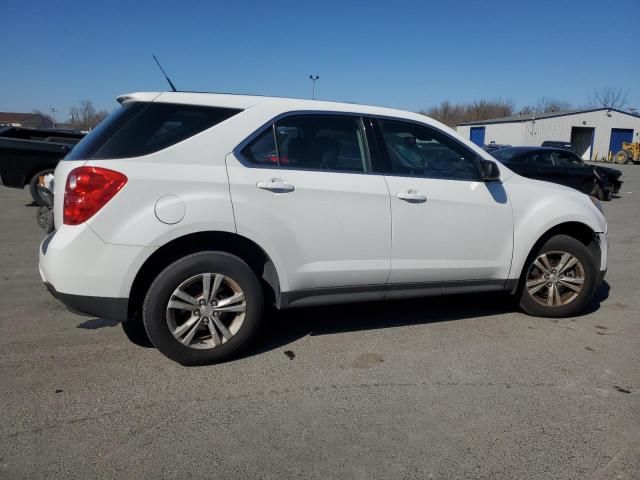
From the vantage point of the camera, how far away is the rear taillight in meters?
2.89

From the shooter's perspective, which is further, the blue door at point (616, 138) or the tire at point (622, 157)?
the blue door at point (616, 138)

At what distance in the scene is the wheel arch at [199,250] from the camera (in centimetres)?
314

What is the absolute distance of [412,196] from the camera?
3.58 meters

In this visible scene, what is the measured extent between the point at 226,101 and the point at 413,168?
4.93ft

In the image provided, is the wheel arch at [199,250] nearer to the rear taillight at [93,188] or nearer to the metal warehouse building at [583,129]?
the rear taillight at [93,188]

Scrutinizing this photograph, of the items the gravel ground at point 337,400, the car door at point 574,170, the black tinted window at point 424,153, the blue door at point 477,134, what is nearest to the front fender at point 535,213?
the black tinted window at point 424,153

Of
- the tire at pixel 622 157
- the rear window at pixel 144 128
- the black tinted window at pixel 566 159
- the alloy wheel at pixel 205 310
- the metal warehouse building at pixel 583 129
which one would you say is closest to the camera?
the rear window at pixel 144 128

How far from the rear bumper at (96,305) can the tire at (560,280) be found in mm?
3310

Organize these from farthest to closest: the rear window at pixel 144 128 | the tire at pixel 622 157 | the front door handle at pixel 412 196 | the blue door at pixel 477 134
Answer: the blue door at pixel 477 134, the tire at pixel 622 157, the front door handle at pixel 412 196, the rear window at pixel 144 128

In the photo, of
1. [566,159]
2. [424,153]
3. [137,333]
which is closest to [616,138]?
[566,159]

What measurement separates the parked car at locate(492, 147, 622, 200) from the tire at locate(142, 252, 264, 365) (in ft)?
33.6

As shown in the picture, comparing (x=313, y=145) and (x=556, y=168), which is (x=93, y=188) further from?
(x=556, y=168)

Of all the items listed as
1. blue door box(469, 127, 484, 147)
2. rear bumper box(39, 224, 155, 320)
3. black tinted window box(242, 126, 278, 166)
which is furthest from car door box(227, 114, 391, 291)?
blue door box(469, 127, 484, 147)

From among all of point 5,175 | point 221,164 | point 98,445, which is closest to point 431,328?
point 221,164
